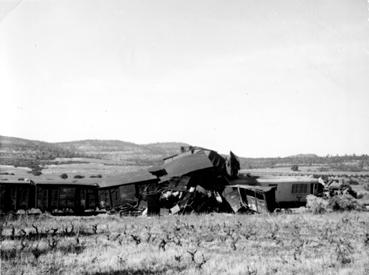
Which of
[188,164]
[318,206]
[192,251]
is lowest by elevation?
[318,206]

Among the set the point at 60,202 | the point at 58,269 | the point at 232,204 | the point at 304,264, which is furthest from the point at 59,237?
the point at 232,204

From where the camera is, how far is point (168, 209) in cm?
2047

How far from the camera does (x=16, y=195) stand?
2020 centimetres

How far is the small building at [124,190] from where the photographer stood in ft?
77.8

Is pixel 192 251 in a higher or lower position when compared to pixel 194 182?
lower

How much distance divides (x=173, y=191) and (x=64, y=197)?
6283mm

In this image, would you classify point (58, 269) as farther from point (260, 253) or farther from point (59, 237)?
point (260, 253)

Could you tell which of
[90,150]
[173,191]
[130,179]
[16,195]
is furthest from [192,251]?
[90,150]

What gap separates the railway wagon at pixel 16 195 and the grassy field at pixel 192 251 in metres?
5.68

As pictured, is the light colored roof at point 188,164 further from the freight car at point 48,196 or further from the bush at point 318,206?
the bush at point 318,206

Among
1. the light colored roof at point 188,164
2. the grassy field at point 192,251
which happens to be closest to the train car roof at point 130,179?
the light colored roof at point 188,164

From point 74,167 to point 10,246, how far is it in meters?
56.5

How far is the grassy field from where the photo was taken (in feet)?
25.7

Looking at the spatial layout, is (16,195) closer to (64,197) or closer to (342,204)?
(64,197)
